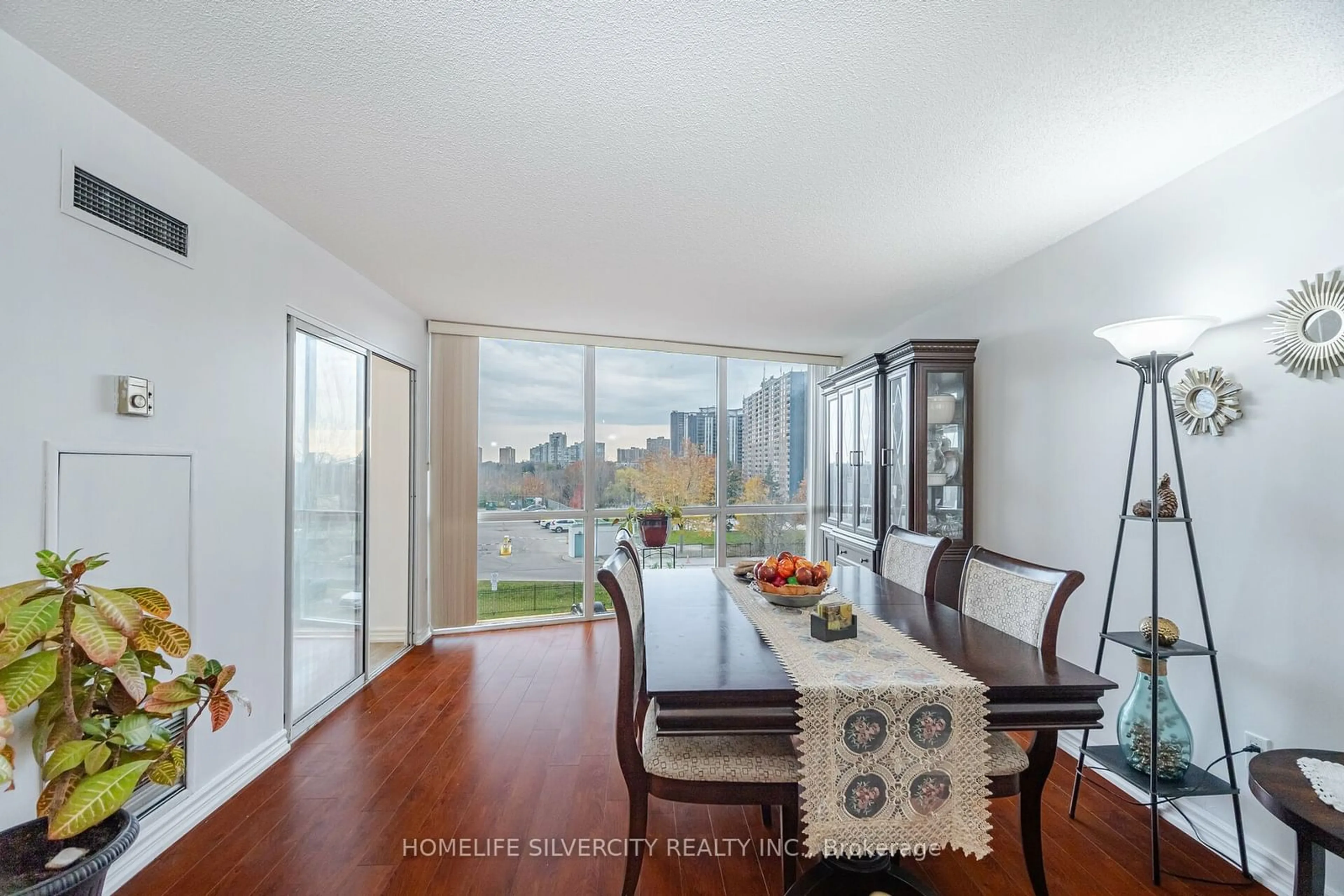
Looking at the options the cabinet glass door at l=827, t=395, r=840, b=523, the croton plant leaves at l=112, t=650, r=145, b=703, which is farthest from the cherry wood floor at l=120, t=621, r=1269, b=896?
the cabinet glass door at l=827, t=395, r=840, b=523

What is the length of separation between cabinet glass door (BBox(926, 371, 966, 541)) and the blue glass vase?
1491 millimetres

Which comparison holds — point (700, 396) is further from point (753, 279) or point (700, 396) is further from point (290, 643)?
point (290, 643)

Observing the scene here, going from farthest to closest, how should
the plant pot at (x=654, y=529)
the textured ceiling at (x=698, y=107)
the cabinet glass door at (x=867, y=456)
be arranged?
the plant pot at (x=654, y=529) < the cabinet glass door at (x=867, y=456) < the textured ceiling at (x=698, y=107)

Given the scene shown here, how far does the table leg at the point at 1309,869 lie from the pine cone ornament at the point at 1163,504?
0.98m

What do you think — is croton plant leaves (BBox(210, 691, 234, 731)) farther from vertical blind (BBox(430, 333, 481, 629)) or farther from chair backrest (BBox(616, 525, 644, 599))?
vertical blind (BBox(430, 333, 481, 629))

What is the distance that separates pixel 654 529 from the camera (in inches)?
193

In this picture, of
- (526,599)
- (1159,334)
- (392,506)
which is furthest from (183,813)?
(1159,334)

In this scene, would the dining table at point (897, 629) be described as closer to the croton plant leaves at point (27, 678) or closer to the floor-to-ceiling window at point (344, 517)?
the croton plant leaves at point (27, 678)

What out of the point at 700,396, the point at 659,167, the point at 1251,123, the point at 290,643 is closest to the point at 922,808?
the point at 659,167

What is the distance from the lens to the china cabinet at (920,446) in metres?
3.57

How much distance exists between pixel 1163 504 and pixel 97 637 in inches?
122

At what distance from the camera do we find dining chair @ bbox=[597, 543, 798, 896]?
1660 mm

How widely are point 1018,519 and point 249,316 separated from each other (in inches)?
152

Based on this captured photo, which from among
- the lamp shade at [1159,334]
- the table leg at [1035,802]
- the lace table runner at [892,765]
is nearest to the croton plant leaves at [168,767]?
the lace table runner at [892,765]
